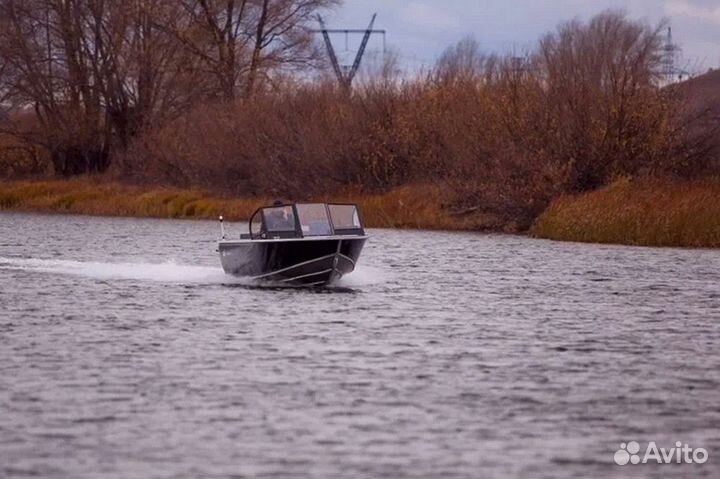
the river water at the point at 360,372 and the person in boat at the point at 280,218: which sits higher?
the person in boat at the point at 280,218

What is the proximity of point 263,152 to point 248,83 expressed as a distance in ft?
26.7

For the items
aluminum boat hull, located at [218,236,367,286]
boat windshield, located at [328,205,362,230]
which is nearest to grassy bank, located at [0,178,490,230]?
boat windshield, located at [328,205,362,230]

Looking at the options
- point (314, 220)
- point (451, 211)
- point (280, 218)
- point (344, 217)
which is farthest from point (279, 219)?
point (451, 211)

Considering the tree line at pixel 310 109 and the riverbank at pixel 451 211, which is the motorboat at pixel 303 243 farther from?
the tree line at pixel 310 109

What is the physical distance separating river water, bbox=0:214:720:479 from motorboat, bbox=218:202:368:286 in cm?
48

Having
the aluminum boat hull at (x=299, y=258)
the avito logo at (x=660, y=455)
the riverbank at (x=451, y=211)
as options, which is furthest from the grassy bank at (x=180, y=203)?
the avito logo at (x=660, y=455)

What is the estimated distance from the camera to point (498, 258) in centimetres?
4491

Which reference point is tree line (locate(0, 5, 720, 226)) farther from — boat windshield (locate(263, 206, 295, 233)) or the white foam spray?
boat windshield (locate(263, 206, 295, 233))

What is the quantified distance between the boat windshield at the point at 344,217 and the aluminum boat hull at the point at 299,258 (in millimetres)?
453

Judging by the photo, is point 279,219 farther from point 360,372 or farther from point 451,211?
point 451,211

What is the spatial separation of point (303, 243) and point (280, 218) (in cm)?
83

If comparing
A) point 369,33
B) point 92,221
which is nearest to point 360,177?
point 92,221

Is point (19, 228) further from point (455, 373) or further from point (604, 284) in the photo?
point (455, 373)

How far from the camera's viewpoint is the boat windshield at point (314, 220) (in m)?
34.6
